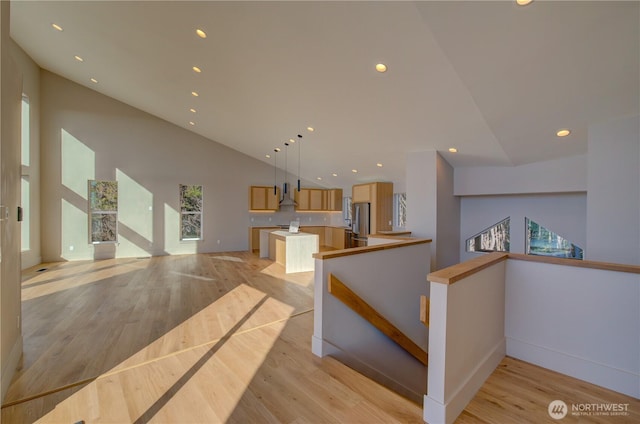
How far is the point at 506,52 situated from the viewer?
2.61 m

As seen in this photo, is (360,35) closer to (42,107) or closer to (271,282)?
(271,282)

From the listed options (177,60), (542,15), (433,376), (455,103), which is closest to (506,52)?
(542,15)

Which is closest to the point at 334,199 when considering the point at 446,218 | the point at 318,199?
the point at 318,199

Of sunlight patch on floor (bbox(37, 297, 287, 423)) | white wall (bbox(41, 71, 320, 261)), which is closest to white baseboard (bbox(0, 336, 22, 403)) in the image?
sunlight patch on floor (bbox(37, 297, 287, 423))

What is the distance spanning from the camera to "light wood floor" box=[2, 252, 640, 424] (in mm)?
1853

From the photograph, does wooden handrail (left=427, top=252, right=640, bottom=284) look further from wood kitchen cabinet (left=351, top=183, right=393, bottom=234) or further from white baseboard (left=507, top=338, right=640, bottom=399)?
wood kitchen cabinet (left=351, top=183, right=393, bottom=234)

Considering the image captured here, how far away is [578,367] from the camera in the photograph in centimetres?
233

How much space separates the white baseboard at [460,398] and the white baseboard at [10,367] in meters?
2.86

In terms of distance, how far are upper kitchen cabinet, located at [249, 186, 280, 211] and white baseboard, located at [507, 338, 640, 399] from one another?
7479mm

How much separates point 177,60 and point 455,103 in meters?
4.11

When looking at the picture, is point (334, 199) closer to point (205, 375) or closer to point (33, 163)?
point (33, 163)

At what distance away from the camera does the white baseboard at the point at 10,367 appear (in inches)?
79.5

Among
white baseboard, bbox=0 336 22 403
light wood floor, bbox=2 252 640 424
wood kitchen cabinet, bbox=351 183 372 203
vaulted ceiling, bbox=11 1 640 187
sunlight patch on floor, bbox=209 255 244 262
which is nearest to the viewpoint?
light wood floor, bbox=2 252 640 424

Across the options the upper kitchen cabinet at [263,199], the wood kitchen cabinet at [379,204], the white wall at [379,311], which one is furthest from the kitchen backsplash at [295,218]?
the white wall at [379,311]
